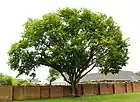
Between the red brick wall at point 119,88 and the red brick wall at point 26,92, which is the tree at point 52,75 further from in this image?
the red brick wall at point 26,92

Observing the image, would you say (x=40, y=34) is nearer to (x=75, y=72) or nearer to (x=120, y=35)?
(x=75, y=72)

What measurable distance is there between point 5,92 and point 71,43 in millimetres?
9881

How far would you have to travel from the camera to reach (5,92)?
35.2m

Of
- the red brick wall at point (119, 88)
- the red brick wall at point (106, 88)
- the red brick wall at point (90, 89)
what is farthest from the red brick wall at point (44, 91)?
the red brick wall at point (119, 88)

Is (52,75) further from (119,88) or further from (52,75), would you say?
(119,88)

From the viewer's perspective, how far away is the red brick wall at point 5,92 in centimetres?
3491

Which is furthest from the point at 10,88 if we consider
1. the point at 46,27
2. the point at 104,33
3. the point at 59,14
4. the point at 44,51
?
the point at 104,33

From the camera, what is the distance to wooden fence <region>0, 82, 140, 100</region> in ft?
116

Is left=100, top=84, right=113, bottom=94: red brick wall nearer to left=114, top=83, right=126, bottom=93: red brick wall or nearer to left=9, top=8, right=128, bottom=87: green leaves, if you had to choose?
left=114, top=83, right=126, bottom=93: red brick wall

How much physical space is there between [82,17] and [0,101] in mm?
14197

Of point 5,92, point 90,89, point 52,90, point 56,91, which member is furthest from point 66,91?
point 5,92

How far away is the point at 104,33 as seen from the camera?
36906mm

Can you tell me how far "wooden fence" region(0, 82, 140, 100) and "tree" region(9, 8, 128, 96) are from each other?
2.69m

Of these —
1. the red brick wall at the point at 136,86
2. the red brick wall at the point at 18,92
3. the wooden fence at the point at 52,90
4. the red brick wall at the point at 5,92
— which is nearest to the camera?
the red brick wall at the point at 5,92
